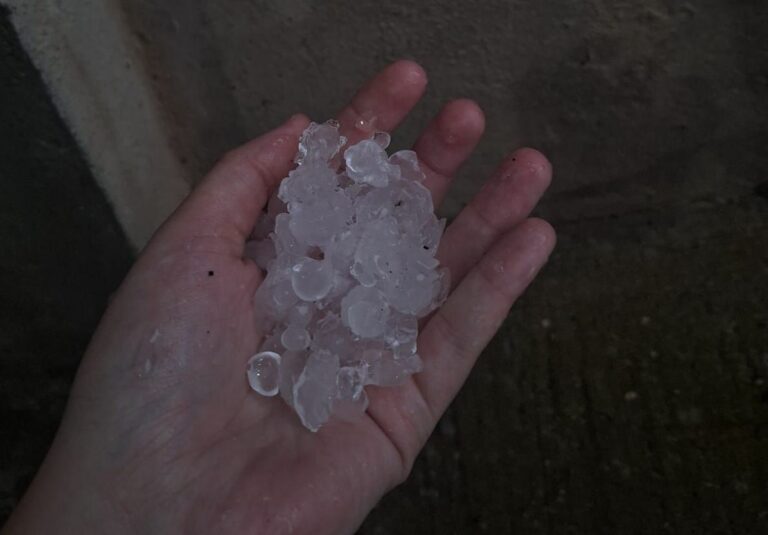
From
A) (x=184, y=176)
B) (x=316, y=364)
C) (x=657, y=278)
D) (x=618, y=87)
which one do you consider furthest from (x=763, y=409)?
(x=184, y=176)

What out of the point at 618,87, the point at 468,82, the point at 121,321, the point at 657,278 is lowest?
the point at 657,278

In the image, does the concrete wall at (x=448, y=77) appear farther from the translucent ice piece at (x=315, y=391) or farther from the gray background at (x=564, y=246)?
the translucent ice piece at (x=315, y=391)

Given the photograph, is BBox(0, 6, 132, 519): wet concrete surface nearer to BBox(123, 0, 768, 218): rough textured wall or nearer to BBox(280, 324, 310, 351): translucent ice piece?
BBox(123, 0, 768, 218): rough textured wall

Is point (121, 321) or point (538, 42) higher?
point (121, 321)

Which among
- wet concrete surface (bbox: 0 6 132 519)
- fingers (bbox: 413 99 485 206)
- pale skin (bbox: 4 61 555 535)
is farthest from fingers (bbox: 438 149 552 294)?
wet concrete surface (bbox: 0 6 132 519)

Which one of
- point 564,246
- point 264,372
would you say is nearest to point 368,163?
point 264,372

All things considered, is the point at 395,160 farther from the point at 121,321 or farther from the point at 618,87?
the point at 618,87

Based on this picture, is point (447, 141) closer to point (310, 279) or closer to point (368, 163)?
point (368, 163)
